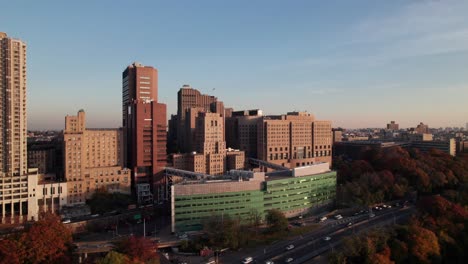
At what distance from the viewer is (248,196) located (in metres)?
49.7

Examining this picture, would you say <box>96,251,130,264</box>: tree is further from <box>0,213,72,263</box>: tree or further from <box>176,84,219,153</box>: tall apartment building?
<box>176,84,219,153</box>: tall apartment building

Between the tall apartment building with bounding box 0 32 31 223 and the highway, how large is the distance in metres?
31.7

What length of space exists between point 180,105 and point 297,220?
60496mm

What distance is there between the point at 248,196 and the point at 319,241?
36.4 ft

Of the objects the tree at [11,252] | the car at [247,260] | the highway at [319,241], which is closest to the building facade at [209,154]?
the highway at [319,241]

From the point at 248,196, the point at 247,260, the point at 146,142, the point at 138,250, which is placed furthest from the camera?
the point at 146,142

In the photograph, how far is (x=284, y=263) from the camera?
3656cm

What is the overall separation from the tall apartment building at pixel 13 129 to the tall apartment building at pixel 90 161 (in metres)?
6.13

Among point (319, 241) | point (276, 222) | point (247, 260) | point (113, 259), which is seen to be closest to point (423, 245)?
point (319, 241)

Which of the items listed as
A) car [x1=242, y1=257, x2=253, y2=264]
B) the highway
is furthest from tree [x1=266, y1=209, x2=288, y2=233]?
car [x1=242, y1=257, x2=253, y2=264]

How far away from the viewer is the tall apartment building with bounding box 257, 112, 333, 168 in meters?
83.1

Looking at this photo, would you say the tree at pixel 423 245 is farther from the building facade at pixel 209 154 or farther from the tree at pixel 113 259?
the building facade at pixel 209 154

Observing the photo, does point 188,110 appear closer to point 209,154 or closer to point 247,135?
point 247,135

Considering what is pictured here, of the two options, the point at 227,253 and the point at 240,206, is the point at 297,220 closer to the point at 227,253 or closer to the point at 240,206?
the point at 240,206
